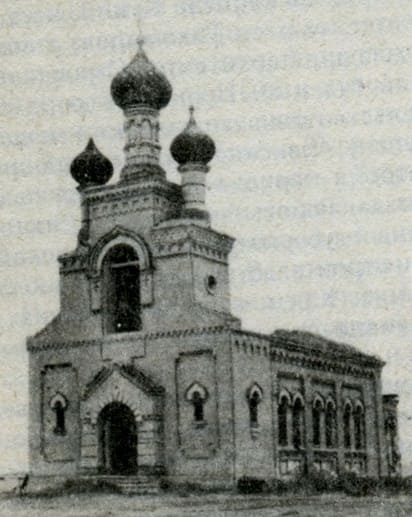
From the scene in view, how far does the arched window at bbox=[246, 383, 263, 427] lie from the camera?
3111 centimetres

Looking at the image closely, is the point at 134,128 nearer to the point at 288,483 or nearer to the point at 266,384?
the point at 266,384

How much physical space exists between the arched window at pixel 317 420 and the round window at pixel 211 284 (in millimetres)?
5811

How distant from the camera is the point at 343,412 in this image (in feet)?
123

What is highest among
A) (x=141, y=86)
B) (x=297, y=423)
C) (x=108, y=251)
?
(x=141, y=86)

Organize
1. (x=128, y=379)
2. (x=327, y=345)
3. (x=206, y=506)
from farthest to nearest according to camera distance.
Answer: (x=327, y=345), (x=128, y=379), (x=206, y=506)

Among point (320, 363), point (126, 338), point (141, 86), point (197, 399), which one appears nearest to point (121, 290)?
point (126, 338)

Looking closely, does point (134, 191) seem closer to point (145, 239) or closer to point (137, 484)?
point (145, 239)

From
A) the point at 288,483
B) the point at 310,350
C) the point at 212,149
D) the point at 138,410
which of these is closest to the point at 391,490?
the point at 288,483

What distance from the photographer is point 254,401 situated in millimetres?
31484

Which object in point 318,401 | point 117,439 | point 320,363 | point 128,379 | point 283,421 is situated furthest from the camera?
point 320,363

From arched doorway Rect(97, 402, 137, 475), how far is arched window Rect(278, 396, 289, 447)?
4437 mm

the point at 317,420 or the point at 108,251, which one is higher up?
the point at 108,251

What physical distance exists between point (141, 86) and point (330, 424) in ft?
41.5

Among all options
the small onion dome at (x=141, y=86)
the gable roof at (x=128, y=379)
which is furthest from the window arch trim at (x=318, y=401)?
the small onion dome at (x=141, y=86)
